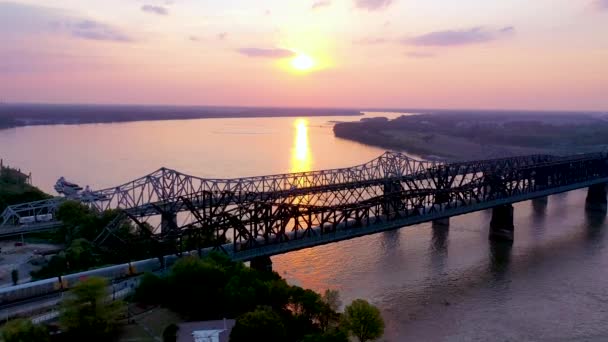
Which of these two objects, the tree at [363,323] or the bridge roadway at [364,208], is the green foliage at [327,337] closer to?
the tree at [363,323]

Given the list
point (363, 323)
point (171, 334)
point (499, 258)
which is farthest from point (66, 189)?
point (499, 258)

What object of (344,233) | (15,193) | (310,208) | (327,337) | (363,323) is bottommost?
(363,323)

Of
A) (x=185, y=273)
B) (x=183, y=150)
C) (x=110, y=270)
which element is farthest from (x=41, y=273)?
(x=183, y=150)

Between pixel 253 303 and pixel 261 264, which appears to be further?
pixel 261 264

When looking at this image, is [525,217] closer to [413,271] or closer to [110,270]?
[413,271]

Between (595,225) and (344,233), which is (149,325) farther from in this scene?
(595,225)

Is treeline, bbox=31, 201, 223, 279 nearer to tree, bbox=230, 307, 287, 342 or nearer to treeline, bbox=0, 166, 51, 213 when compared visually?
treeline, bbox=0, 166, 51, 213

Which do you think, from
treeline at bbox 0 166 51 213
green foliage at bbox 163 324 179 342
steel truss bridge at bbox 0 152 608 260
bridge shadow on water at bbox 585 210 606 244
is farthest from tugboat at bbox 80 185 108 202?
bridge shadow on water at bbox 585 210 606 244
